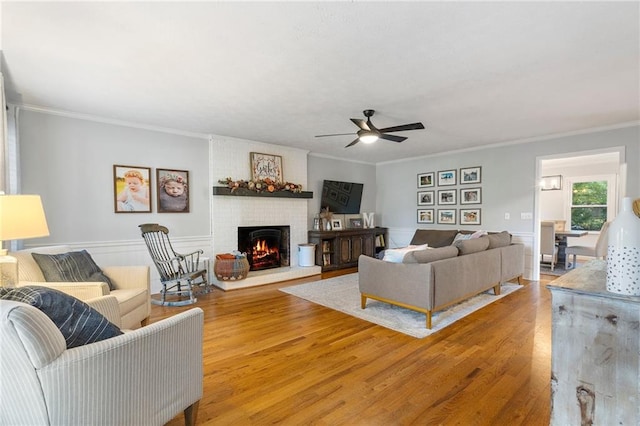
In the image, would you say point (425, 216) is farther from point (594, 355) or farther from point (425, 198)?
point (594, 355)

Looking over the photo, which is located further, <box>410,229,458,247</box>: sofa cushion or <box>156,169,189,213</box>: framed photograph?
<box>410,229,458,247</box>: sofa cushion

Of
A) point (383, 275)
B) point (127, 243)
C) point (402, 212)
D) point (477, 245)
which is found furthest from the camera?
point (402, 212)

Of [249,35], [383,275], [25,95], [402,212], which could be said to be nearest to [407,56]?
[249,35]

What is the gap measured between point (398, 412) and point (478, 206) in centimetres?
507

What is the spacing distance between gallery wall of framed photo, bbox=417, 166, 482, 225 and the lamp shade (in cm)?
632

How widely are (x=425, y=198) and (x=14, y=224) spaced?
651 cm

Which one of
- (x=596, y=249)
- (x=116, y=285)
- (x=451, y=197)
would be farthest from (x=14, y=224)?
(x=596, y=249)

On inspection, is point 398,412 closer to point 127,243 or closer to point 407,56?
point 407,56

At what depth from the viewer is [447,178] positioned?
6398mm

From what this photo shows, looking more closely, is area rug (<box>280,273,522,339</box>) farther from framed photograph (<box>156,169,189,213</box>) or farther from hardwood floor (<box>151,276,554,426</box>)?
framed photograph (<box>156,169,189,213</box>)

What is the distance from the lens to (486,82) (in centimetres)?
292

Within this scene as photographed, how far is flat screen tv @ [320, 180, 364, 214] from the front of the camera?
22.0 feet

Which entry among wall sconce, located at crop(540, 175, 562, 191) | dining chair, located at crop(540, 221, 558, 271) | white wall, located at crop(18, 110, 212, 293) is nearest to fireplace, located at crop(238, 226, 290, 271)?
white wall, located at crop(18, 110, 212, 293)

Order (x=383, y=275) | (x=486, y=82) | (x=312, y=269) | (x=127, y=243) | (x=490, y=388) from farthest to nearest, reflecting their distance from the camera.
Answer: (x=312, y=269), (x=127, y=243), (x=383, y=275), (x=486, y=82), (x=490, y=388)
